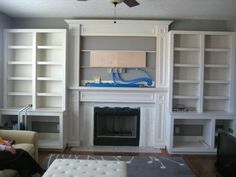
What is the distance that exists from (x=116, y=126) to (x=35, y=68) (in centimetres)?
191

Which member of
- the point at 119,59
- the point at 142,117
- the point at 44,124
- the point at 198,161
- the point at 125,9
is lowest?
the point at 198,161

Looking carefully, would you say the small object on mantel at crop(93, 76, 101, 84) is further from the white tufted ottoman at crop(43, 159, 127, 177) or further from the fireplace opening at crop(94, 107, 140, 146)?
the white tufted ottoman at crop(43, 159, 127, 177)

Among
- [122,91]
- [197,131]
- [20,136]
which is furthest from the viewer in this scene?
[197,131]

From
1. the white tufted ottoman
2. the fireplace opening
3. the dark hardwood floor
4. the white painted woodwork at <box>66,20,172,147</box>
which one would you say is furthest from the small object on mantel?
the white tufted ottoman

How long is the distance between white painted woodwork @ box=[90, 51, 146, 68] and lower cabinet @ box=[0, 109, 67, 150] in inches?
47.3

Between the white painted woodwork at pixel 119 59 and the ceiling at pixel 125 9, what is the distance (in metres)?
0.68

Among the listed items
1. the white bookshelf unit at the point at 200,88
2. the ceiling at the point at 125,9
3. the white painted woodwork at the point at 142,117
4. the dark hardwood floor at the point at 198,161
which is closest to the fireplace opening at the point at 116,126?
the white painted woodwork at the point at 142,117

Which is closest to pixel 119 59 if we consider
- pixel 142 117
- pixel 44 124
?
pixel 142 117

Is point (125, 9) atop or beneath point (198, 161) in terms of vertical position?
atop

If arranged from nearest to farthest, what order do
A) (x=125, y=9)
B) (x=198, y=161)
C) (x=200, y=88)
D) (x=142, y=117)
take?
(x=125, y=9), (x=198, y=161), (x=200, y=88), (x=142, y=117)

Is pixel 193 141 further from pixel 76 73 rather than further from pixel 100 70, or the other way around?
pixel 76 73

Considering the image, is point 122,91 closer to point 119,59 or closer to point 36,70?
point 119,59

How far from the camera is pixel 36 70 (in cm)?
475

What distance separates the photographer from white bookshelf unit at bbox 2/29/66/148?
4715mm
